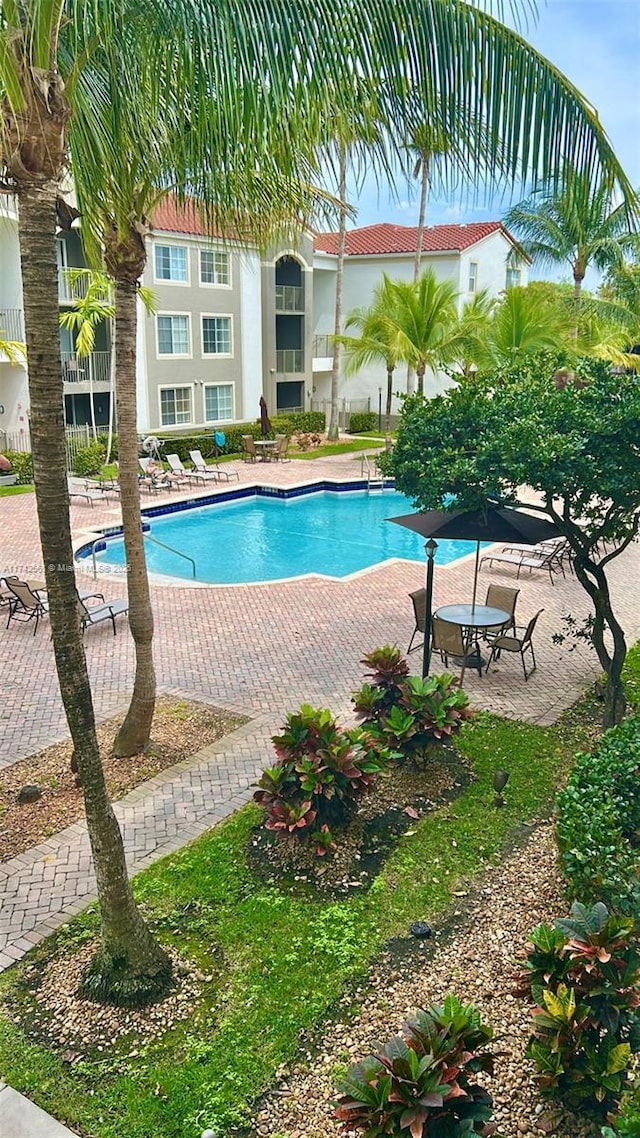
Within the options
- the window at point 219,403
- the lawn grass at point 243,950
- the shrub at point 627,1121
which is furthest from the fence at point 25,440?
the shrub at point 627,1121

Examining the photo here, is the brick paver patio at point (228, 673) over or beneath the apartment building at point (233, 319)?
beneath

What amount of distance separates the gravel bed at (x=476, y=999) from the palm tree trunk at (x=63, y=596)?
1.30 m

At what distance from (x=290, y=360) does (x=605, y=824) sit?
35.8m

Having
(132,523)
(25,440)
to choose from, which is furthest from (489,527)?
(25,440)

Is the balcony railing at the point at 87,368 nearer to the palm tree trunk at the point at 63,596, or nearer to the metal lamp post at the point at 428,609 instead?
the metal lamp post at the point at 428,609

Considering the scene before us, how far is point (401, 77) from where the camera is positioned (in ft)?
16.8

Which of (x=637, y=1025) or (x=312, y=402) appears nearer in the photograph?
(x=637, y=1025)

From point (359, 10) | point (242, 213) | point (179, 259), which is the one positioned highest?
point (179, 259)

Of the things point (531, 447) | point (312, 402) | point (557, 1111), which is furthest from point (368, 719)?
point (312, 402)

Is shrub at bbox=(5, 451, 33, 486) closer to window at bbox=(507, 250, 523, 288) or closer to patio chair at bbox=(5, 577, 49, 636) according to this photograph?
patio chair at bbox=(5, 577, 49, 636)

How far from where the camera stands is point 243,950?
6133mm

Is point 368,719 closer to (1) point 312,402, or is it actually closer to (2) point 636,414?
(2) point 636,414

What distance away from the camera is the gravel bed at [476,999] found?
4738 mm

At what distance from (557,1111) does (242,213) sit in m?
7.35
